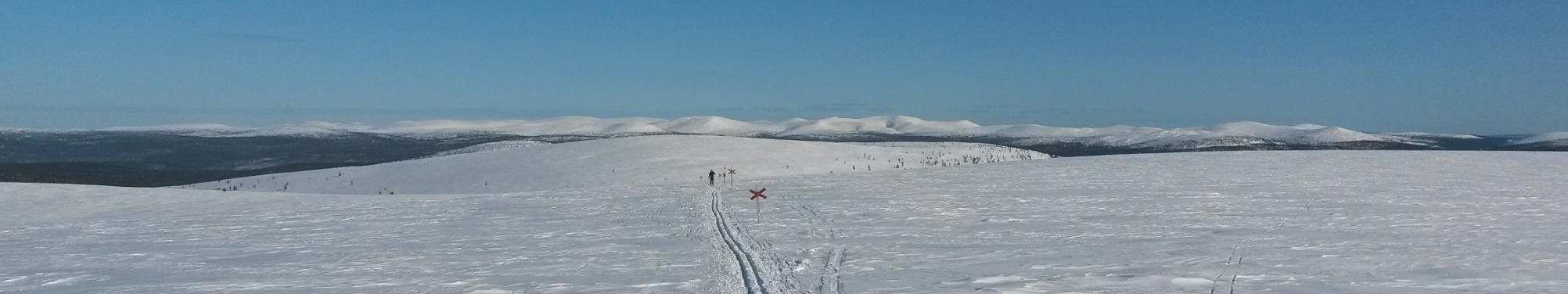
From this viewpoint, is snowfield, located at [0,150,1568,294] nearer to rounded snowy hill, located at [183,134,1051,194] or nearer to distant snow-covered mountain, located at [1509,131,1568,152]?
rounded snowy hill, located at [183,134,1051,194]

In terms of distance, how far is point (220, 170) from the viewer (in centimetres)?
5772

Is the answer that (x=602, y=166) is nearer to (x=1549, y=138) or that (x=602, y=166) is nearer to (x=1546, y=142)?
(x=1546, y=142)

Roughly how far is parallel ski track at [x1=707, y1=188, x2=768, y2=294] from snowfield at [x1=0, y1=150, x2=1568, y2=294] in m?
0.06

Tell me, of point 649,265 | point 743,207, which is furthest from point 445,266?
point 743,207

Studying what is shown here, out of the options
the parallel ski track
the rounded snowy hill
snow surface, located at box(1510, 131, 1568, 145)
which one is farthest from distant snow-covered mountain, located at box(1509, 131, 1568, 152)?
the parallel ski track

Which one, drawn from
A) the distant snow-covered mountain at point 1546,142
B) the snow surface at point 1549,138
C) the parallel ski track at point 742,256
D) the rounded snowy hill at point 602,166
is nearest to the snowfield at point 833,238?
the parallel ski track at point 742,256

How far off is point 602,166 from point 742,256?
82.6 ft

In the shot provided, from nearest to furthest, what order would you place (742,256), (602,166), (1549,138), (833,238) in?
1. (742,256)
2. (833,238)
3. (602,166)
4. (1549,138)

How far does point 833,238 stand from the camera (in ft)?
45.6

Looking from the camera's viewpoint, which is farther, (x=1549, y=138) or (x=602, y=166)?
(x=1549, y=138)

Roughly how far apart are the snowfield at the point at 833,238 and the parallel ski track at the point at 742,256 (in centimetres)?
6

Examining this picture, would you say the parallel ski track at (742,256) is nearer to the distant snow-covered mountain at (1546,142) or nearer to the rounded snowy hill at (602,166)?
the rounded snowy hill at (602,166)

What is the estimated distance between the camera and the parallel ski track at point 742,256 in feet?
31.0

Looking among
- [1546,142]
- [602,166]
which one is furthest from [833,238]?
[1546,142]
